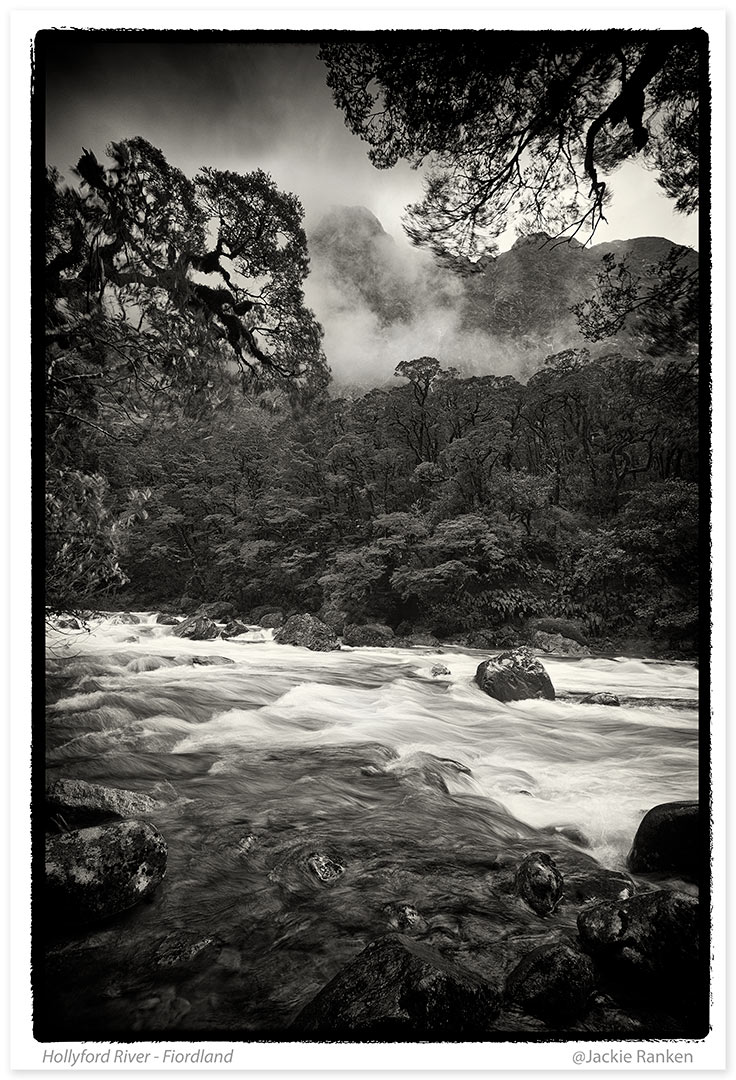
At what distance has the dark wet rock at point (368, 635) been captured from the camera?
367 cm

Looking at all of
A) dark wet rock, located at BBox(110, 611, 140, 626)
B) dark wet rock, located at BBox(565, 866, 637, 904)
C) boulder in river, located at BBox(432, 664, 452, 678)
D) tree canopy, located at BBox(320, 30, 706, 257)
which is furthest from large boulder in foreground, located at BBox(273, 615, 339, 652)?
tree canopy, located at BBox(320, 30, 706, 257)

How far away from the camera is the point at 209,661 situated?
3.58m

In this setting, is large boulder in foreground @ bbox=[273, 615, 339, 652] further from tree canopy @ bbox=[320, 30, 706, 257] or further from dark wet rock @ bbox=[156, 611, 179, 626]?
tree canopy @ bbox=[320, 30, 706, 257]

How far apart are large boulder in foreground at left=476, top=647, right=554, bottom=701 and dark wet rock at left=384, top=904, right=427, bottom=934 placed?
118cm

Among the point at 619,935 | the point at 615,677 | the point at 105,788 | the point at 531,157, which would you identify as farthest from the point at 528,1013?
the point at 531,157

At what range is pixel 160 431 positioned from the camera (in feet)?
11.4

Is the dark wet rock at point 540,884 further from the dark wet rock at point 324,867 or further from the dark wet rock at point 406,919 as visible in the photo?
the dark wet rock at point 324,867

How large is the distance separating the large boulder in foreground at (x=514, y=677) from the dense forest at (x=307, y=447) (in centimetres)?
16

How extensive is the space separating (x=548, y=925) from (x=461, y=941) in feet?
1.39

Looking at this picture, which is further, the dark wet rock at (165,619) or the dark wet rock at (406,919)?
the dark wet rock at (165,619)

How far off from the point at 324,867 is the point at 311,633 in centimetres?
130

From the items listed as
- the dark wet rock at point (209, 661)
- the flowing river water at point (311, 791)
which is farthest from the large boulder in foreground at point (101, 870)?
the dark wet rock at point (209, 661)

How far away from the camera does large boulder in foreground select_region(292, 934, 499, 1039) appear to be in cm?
252
